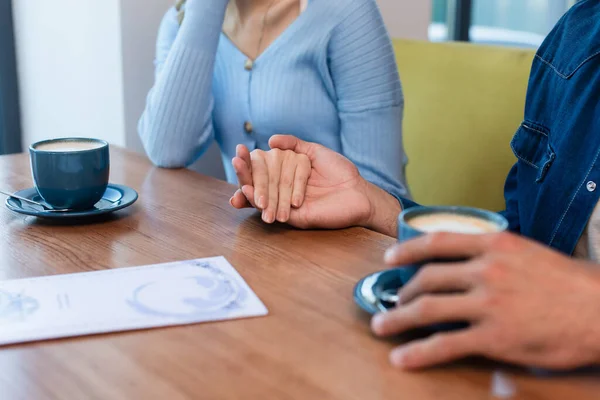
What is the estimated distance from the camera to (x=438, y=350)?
539mm

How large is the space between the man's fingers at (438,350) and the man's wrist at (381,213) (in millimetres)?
394

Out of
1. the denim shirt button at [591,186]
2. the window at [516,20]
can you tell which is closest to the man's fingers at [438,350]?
the denim shirt button at [591,186]

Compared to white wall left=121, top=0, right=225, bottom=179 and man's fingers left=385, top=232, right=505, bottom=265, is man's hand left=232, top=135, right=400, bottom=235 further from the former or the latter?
white wall left=121, top=0, right=225, bottom=179

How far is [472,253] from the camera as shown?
553 mm

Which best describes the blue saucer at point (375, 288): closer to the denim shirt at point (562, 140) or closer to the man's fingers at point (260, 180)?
the man's fingers at point (260, 180)

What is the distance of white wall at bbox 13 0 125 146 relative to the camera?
1733 mm

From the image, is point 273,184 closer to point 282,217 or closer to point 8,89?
point 282,217

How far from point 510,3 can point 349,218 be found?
130 inches

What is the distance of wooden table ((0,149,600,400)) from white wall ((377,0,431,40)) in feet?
4.49

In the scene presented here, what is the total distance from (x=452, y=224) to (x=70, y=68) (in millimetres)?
1485

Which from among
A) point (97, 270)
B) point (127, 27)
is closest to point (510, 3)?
point (127, 27)

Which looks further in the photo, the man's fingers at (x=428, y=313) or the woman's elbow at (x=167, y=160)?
the woman's elbow at (x=167, y=160)

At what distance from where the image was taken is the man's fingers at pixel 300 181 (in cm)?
91

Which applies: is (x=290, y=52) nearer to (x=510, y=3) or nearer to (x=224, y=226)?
(x=224, y=226)
